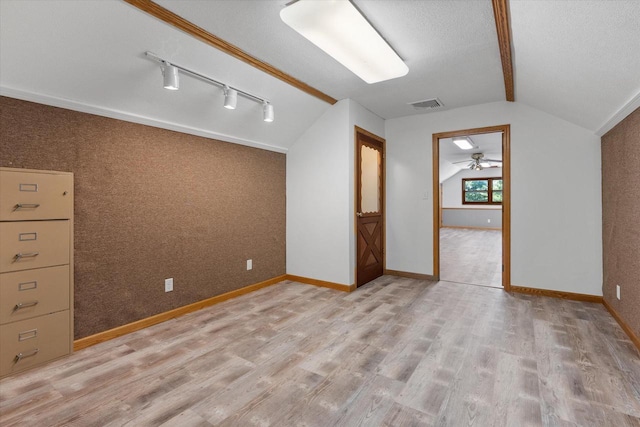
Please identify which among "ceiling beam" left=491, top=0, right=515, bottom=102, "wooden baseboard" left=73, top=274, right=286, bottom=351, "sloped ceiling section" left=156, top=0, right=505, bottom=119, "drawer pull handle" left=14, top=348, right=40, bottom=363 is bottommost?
"wooden baseboard" left=73, top=274, right=286, bottom=351

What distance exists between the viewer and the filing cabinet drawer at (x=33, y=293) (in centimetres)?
195

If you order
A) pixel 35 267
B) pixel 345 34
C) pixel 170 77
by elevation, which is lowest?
pixel 35 267

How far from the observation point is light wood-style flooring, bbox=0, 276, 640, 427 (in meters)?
1.61

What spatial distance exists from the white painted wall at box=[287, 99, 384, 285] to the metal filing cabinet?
8.45ft

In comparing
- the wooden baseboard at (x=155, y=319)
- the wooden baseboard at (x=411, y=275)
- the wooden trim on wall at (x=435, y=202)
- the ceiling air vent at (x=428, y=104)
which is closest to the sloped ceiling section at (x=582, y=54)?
the ceiling air vent at (x=428, y=104)

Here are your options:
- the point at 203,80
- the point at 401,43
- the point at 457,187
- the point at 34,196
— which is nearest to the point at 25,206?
the point at 34,196

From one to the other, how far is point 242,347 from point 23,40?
8.03ft

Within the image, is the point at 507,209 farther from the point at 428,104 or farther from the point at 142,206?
the point at 142,206

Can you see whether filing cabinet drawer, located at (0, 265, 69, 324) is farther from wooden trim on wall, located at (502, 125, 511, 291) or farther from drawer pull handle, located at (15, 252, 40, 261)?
wooden trim on wall, located at (502, 125, 511, 291)

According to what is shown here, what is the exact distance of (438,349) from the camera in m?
2.32

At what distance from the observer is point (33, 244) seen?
6.75 feet

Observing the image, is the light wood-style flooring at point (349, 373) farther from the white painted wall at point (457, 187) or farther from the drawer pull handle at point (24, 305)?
the white painted wall at point (457, 187)

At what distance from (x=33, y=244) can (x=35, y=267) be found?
16 centimetres

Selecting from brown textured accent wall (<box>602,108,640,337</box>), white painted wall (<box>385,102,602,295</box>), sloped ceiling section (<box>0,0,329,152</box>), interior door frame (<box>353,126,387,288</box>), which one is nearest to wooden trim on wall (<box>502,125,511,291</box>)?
white painted wall (<box>385,102,602,295</box>)
